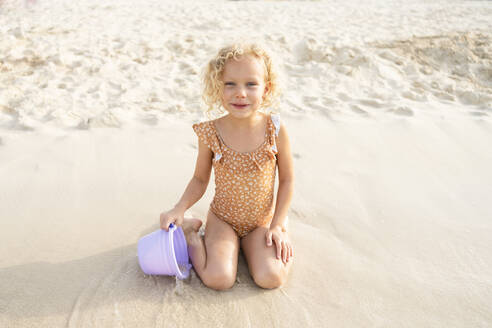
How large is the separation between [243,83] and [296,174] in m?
1.11

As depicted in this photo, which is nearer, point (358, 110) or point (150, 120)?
point (150, 120)

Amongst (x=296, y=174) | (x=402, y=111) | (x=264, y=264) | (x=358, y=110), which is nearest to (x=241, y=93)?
(x=264, y=264)

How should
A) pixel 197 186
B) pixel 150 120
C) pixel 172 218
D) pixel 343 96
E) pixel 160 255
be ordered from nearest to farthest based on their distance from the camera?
pixel 160 255 → pixel 172 218 → pixel 197 186 → pixel 150 120 → pixel 343 96

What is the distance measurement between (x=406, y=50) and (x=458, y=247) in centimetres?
378

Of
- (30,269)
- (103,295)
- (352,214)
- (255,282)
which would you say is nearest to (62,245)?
(30,269)

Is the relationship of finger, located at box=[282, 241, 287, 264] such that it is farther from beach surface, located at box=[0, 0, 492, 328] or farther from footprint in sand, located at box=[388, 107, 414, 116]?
footprint in sand, located at box=[388, 107, 414, 116]

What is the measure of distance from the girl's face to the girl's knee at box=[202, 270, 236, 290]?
712mm

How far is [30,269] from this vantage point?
1812mm

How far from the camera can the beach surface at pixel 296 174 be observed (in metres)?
1.67

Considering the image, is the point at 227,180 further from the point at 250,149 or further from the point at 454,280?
A: the point at 454,280

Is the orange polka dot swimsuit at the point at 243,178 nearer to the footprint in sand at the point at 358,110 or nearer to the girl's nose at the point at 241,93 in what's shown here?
the girl's nose at the point at 241,93

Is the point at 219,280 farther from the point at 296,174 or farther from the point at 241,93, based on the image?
the point at 296,174

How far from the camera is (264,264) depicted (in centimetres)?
175

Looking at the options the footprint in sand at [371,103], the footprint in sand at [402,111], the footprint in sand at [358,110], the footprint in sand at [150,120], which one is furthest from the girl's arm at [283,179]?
the footprint in sand at [371,103]
